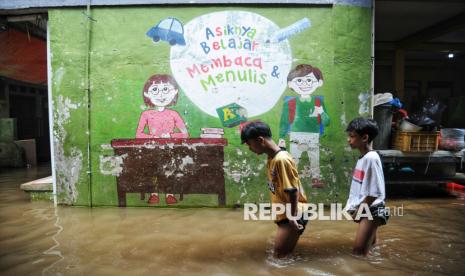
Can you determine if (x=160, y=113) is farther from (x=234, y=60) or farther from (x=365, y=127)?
(x=365, y=127)

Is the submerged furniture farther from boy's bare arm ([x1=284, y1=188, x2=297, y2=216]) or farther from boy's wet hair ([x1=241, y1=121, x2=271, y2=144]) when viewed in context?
boy's bare arm ([x1=284, y1=188, x2=297, y2=216])

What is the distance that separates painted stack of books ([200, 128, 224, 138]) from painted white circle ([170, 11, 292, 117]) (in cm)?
26

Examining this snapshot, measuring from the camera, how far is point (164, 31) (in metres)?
5.73

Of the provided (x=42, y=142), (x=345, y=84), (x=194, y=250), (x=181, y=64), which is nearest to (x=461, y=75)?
(x=345, y=84)

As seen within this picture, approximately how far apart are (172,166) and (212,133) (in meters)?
0.85

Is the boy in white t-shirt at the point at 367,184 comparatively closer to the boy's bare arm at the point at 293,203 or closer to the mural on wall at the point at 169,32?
the boy's bare arm at the point at 293,203

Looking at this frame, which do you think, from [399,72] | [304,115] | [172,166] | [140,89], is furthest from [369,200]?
[399,72]

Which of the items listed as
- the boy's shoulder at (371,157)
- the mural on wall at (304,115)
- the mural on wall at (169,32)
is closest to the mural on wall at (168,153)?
the mural on wall at (169,32)

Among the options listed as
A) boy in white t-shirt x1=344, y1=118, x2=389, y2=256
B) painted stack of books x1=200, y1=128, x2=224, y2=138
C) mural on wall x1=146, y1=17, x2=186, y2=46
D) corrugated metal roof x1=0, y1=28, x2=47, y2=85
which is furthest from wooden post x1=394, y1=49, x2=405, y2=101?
corrugated metal roof x1=0, y1=28, x2=47, y2=85

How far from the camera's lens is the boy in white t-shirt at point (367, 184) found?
337 centimetres

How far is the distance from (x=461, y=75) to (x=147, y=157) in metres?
11.2

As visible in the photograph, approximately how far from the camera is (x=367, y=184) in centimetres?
341

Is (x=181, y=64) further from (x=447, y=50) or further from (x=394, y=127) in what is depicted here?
(x=447, y=50)

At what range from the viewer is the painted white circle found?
5684mm
